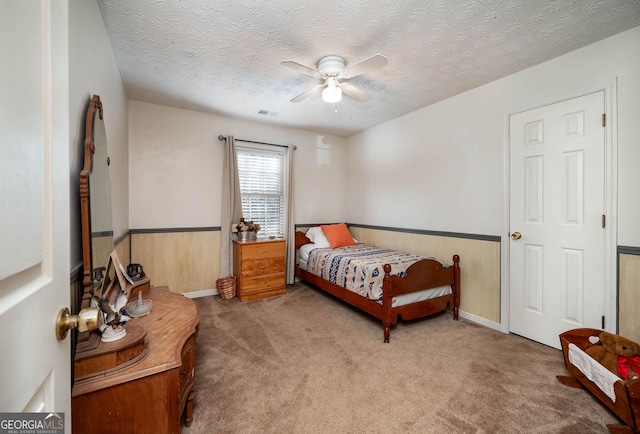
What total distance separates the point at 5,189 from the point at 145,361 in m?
1.07

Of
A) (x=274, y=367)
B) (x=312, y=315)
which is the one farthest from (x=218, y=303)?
(x=274, y=367)

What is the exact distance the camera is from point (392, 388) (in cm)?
186

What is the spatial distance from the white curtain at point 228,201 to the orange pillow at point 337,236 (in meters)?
1.47

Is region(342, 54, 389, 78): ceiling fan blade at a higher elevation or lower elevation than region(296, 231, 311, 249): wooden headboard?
higher

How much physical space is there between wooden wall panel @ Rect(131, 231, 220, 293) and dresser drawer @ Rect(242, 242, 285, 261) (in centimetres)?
57

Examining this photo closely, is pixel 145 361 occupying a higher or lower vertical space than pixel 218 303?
higher

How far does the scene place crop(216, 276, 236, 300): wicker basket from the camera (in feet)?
11.9

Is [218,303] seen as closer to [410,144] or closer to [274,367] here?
[274,367]

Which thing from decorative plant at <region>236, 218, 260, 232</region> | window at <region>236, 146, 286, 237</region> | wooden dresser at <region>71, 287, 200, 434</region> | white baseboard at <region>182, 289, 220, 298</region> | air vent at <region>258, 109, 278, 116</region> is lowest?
white baseboard at <region>182, 289, 220, 298</region>

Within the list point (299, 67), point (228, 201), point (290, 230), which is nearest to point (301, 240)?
point (290, 230)

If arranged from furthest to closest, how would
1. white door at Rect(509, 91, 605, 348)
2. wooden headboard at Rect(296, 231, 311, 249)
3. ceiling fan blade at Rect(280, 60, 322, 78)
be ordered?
wooden headboard at Rect(296, 231, 311, 249) < white door at Rect(509, 91, 605, 348) < ceiling fan blade at Rect(280, 60, 322, 78)

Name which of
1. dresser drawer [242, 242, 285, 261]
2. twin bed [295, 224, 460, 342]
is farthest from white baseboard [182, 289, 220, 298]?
twin bed [295, 224, 460, 342]

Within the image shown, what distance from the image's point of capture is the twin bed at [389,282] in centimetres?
258

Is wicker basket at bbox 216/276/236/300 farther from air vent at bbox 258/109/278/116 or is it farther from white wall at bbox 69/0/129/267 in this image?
air vent at bbox 258/109/278/116
